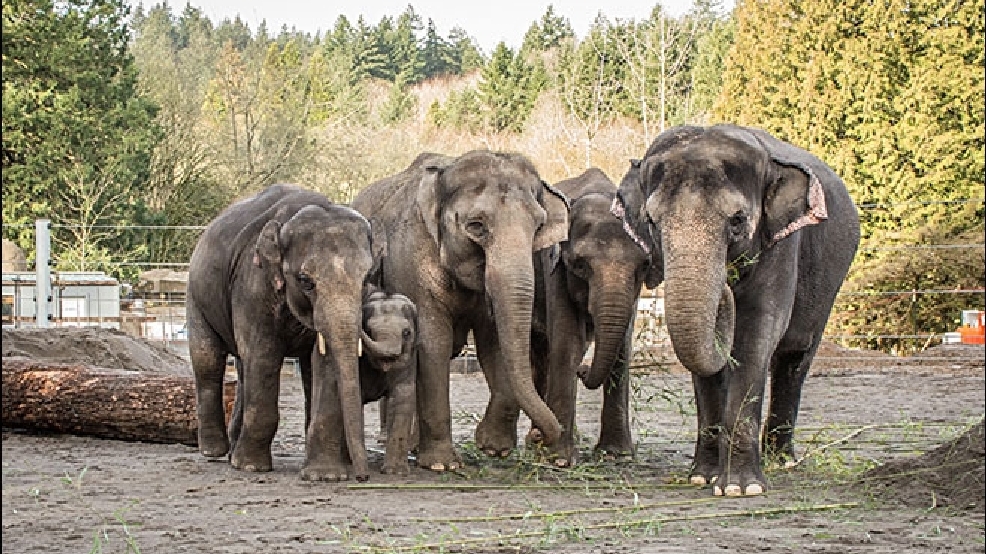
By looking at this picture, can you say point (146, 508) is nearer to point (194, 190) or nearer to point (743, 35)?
point (743, 35)

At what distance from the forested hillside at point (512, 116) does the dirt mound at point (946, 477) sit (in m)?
10.1

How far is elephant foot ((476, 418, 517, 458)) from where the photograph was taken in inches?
365

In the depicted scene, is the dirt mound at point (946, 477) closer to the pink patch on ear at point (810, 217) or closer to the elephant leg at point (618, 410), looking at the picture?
the pink patch on ear at point (810, 217)

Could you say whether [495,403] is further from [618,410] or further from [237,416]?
[237,416]

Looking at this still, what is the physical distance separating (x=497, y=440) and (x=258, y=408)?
1580mm

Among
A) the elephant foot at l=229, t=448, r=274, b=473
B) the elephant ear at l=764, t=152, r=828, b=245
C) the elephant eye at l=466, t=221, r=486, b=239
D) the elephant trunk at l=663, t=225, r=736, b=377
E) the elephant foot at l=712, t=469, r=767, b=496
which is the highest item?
the elephant ear at l=764, t=152, r=828, b=245

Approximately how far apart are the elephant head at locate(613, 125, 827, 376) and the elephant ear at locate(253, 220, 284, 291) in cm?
200

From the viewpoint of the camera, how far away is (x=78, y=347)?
13883mm

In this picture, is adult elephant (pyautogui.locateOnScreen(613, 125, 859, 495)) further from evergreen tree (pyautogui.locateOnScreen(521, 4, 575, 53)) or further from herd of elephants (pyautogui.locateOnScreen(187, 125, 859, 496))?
evergreen tree (pyautogui.locateOnScreen(521, 4, 575, 53))

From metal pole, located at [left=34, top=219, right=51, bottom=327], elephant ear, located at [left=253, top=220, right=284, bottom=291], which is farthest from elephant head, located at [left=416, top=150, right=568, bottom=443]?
metal pole, located at [left=34, top=219, right=51, bottom=327]

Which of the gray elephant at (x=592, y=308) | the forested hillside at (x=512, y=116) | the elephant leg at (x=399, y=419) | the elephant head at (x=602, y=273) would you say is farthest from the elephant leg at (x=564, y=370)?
the forested hillside at (x=512, y=116)

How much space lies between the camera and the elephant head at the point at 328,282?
7980 mm

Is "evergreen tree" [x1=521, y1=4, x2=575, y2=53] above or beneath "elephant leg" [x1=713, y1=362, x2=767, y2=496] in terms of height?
above

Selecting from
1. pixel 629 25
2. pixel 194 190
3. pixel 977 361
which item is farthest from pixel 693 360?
pixel 629 25
